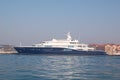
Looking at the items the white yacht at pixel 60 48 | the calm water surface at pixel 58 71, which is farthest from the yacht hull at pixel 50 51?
the calm water surface at pixel 58 71

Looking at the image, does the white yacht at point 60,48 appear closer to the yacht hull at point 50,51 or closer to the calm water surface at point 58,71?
the yacht hull at point 50,51

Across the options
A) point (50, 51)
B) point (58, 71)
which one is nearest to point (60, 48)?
point (50, 51)

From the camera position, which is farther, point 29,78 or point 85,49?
point 85,49

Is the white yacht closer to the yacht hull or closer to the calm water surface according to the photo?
the yacht hull

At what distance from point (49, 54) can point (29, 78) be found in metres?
59.3

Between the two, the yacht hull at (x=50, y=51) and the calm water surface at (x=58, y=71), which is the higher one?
the yacht hull at (x=50, y=51)

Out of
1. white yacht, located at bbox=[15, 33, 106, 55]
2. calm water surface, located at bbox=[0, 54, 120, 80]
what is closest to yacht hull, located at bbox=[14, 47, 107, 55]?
white yacht, located at bbox=[15, 33, 106, 55]

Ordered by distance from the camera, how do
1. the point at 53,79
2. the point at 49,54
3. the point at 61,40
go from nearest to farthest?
the point at 53,79
the point at 49,54
the point at 61,40

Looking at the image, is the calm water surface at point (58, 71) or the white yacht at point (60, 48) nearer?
the calm water surface at point (58, 71)

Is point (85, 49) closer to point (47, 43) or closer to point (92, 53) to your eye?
point (92, 53)

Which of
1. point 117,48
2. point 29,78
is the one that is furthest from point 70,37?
point 29,78

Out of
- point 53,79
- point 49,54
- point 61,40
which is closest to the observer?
point 53,79

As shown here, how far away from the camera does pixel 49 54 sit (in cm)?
8294

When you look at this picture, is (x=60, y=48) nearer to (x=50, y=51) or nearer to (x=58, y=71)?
(x=50, y=51)
